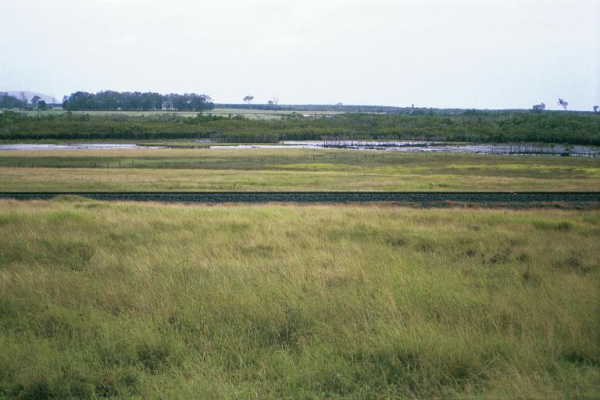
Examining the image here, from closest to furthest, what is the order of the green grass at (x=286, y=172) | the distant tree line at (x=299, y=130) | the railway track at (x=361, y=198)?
the railway track at (x=361, y=198) < the green grass at (x=286, y=172) < the distant tree line at (x=299, y=130)

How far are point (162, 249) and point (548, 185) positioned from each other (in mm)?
42396

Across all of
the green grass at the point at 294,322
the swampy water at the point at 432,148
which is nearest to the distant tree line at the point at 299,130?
the swampy water at the point at 432,148

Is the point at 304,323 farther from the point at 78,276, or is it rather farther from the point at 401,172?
the point at 401,172

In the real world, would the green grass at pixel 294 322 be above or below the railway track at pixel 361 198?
above

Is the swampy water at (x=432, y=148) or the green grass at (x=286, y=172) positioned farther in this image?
the swampy water at (x=432, y=148)

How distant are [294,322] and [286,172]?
52.3 meters

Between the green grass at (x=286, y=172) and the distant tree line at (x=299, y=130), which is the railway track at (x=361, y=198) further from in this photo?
the distant tree line at (x=299, y=130)

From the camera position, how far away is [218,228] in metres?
14.8

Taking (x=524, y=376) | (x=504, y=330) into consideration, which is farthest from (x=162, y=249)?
(x=524, y=376)

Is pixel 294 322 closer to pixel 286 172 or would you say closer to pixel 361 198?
pixel 361 198

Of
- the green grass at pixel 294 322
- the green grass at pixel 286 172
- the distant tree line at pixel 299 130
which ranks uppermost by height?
the distant tree line at pixel 299 130

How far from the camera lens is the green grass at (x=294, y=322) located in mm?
4875

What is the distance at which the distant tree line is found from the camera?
409 feet

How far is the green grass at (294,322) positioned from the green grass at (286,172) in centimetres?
3154
